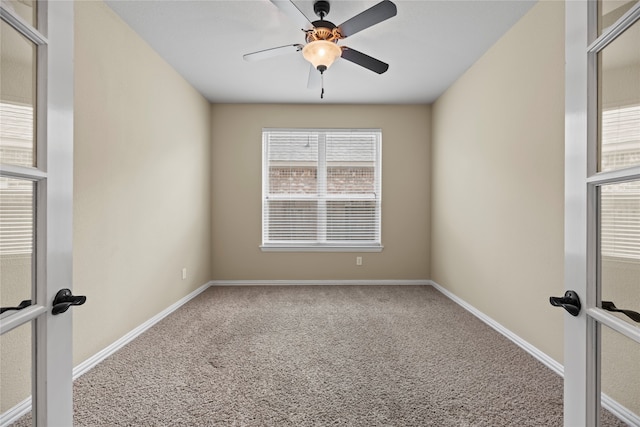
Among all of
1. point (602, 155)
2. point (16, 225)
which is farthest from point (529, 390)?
point (16, 225)

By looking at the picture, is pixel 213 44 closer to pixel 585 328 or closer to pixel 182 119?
pixel 182 119

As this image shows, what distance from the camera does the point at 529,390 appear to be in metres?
1.86

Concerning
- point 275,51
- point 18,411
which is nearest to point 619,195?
point 18,411

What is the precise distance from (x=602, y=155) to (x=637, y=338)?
1.44 feet

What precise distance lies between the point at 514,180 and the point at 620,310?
2112mm

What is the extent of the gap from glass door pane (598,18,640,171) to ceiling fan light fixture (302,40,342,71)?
1.75 meters

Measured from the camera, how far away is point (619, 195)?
774 millimetres

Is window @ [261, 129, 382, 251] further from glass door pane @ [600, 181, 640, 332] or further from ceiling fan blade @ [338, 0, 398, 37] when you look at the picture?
glass door pane @ [600, 181, 640, 332]

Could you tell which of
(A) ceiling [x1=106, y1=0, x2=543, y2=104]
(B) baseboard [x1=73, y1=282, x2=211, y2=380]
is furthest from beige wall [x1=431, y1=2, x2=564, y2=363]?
(B) baseboard [x1=73, y1=282, x2=211, y2=380]

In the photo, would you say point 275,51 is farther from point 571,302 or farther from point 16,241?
point 571,302

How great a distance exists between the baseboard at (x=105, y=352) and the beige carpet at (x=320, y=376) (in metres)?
0.06

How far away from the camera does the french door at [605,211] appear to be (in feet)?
2.41

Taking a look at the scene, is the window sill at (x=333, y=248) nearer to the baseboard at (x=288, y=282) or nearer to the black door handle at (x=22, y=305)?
the baseboard at (x=288, y=282)

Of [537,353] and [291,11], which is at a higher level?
[291,11]
